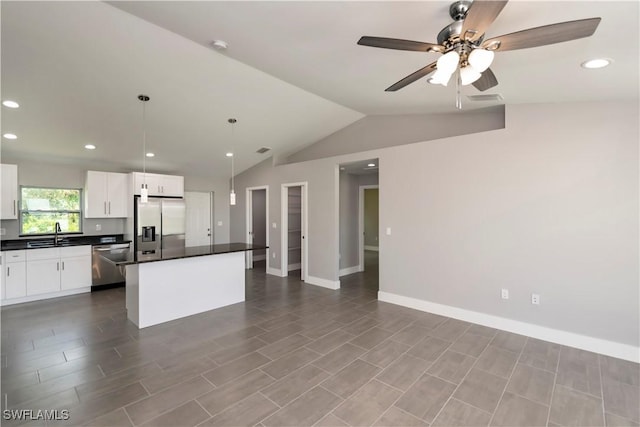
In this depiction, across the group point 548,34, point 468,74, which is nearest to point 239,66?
point 468,74

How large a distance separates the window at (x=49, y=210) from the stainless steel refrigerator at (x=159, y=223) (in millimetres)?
1092

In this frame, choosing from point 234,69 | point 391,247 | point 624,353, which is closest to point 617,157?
point 624,353

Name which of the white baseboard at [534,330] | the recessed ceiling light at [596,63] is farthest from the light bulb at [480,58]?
the white baseboard at [534,330]

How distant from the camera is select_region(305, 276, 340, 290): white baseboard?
5449 millimetres

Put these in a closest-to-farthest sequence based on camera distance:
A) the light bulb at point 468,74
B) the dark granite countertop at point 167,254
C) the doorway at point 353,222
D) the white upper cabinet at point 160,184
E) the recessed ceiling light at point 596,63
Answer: the light bulb at point 468,74, the recessed ceiling light at point 596,63, the dark granite countertop at point 167,254, the white upper cabinet at point 160,184, the doorway at point 353,222

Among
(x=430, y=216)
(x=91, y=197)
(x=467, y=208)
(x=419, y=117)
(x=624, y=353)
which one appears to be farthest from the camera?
(x=91, y=197)

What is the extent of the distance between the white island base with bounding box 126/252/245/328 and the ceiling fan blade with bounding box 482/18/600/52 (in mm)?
4040

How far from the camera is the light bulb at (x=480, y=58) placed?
1.60 meters

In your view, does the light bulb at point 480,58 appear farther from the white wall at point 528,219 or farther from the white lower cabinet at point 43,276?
the white lower cabinet at point 43,276

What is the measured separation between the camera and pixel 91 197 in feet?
17.8

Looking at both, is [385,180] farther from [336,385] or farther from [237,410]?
[237,410]

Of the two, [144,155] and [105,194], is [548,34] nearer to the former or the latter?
[144,155]

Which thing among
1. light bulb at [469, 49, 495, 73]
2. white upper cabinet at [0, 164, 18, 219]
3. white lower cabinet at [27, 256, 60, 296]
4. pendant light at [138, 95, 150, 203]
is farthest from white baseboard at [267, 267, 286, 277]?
light bulb at [469, 49, 495, 73]

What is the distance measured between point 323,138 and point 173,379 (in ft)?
15.2
